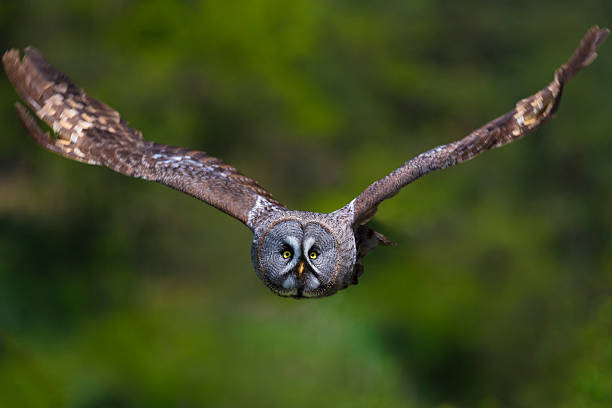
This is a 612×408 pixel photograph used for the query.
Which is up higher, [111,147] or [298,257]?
[111,147]

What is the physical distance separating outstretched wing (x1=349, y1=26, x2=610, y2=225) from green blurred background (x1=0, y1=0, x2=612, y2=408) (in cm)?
617

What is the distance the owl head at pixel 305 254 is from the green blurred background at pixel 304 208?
6389 millimetres

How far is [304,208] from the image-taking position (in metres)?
17.7

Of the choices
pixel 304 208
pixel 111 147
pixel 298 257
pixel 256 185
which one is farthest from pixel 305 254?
pixel 304 208

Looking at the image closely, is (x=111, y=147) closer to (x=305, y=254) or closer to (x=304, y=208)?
(x=305, y=254)

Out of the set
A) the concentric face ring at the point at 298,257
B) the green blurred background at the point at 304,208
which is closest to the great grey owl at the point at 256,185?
the concentric face ring at the point at 298,257

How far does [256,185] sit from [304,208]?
32.2 ft

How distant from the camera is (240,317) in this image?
1630cm

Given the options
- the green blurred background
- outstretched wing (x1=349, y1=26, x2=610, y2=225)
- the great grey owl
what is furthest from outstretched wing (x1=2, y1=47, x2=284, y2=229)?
the green blurred background

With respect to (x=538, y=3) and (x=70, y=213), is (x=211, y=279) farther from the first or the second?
(x=538, y=3)

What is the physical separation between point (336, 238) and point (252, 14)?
40.9 feet

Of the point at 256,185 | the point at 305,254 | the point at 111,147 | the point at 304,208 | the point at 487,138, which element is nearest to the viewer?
the point at 305,254

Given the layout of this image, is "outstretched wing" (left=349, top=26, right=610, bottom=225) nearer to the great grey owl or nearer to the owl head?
the great grey owl

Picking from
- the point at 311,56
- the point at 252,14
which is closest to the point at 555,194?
the point at 311,56
